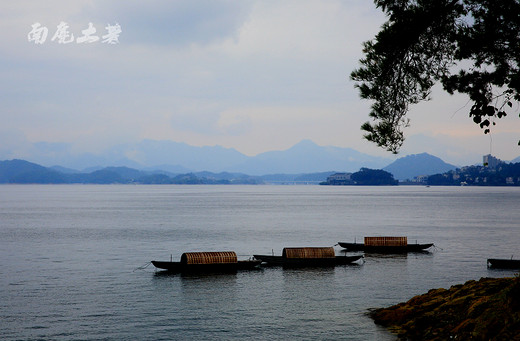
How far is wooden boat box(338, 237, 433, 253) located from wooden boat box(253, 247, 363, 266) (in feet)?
51.1

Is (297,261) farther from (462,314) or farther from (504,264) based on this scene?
(462,314)

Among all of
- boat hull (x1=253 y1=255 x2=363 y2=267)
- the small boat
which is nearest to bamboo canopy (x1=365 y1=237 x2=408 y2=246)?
boat hull (x1=253 y1=255 x2=363 y2=267)

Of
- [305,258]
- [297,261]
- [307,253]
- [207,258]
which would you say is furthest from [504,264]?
[207,258]

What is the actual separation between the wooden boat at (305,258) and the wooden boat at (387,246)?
1558 centimetres

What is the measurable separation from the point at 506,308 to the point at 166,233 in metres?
87.6

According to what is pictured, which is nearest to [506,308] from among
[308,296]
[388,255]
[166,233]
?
[308,296]

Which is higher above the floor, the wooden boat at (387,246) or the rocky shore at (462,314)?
the rocky shore at (462,314)

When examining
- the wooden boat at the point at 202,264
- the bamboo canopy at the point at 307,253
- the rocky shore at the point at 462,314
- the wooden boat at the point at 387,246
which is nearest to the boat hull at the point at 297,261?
the bamboo canopy at the point at 307,253

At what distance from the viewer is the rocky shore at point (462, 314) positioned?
21.6m

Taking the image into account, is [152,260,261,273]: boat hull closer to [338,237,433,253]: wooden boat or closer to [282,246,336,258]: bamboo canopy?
[282,246,336,258]: bamboo canopy

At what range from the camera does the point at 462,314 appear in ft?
86.8

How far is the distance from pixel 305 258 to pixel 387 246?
2112cm

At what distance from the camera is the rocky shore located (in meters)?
21.6

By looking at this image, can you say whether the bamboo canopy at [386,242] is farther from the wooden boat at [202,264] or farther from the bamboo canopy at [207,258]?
the bamboo canopy at [207,258]
